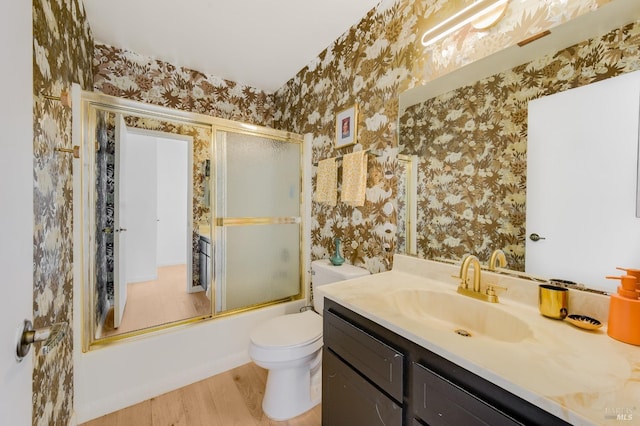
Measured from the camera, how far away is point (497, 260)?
1110 millimetres

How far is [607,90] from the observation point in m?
0.83

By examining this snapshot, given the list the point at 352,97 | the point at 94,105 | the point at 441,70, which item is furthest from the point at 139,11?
the point at 441,70

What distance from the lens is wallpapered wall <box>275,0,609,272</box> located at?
1085mm

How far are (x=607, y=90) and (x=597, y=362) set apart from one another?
827mm

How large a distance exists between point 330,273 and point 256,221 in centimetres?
85

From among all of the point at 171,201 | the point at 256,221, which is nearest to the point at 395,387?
the point at 256,221

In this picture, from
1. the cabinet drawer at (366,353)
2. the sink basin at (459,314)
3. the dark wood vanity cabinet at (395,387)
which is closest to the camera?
the dark wood vanity cabinet at (395,387)

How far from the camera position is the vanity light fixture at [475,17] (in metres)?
1.10

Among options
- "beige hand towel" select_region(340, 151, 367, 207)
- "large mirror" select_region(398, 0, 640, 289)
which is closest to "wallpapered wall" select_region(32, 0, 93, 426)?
"beige hand towel" select_region(340, 151, 367, 207)

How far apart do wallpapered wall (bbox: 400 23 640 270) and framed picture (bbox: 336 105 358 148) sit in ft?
1.52

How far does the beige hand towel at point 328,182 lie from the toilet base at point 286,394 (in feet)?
3.81

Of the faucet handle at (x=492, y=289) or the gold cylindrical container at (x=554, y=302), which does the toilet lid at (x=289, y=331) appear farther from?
the gold cylindrical container at (x=554, y=302)

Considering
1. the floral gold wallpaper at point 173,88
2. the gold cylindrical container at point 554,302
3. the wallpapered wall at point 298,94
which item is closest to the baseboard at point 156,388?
the wallpapered wall at point 298,94

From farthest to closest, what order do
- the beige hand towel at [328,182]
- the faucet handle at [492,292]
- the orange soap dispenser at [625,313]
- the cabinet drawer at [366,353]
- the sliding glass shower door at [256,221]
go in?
the sliding glass shower door at [256,221] < the beige hand towel at [328,182] < the faucet handle at [492,292] < the cabinet drawer at [366,353] < the orange soap dispenser at [625,313]
